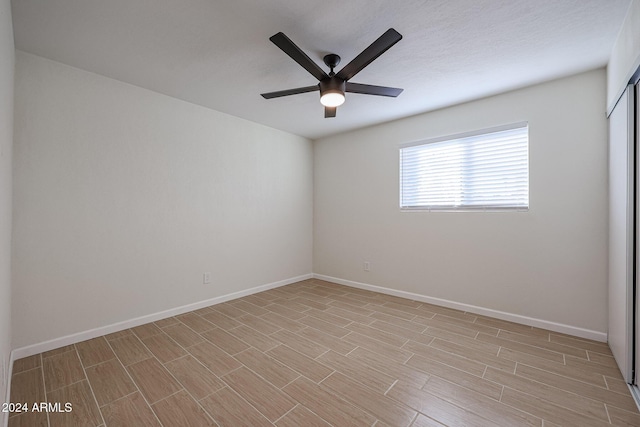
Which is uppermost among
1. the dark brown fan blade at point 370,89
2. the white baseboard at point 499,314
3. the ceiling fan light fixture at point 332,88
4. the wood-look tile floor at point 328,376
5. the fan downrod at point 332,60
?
the fan downrod at point 332,60

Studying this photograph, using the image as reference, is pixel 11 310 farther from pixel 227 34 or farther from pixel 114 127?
pixel 227 34

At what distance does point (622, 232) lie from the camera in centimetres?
198

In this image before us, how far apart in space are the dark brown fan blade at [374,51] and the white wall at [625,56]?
1.45 m

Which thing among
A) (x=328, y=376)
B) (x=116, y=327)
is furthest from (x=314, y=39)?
(x=116, y=327)

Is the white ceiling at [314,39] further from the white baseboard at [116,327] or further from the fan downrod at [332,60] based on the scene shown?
the white baseboard at [116,327]

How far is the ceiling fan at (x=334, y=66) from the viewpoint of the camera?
5.49ft

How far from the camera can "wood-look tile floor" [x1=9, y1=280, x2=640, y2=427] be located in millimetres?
1565

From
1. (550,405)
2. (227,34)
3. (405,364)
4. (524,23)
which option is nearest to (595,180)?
(524,23)

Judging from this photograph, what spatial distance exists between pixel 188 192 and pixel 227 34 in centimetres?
188

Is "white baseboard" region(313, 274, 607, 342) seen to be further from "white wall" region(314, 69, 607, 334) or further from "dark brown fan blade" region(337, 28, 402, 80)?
"dark brown fan blade" region(337, 28, 402, 80)

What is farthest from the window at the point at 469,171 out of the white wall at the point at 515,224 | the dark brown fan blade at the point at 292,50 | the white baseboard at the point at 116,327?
the white baseboard at the point at 116,327

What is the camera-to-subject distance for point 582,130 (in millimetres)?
2518

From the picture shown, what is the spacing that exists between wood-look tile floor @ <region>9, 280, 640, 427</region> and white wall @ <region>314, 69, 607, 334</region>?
411 mm

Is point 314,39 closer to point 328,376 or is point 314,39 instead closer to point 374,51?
point 374,51
